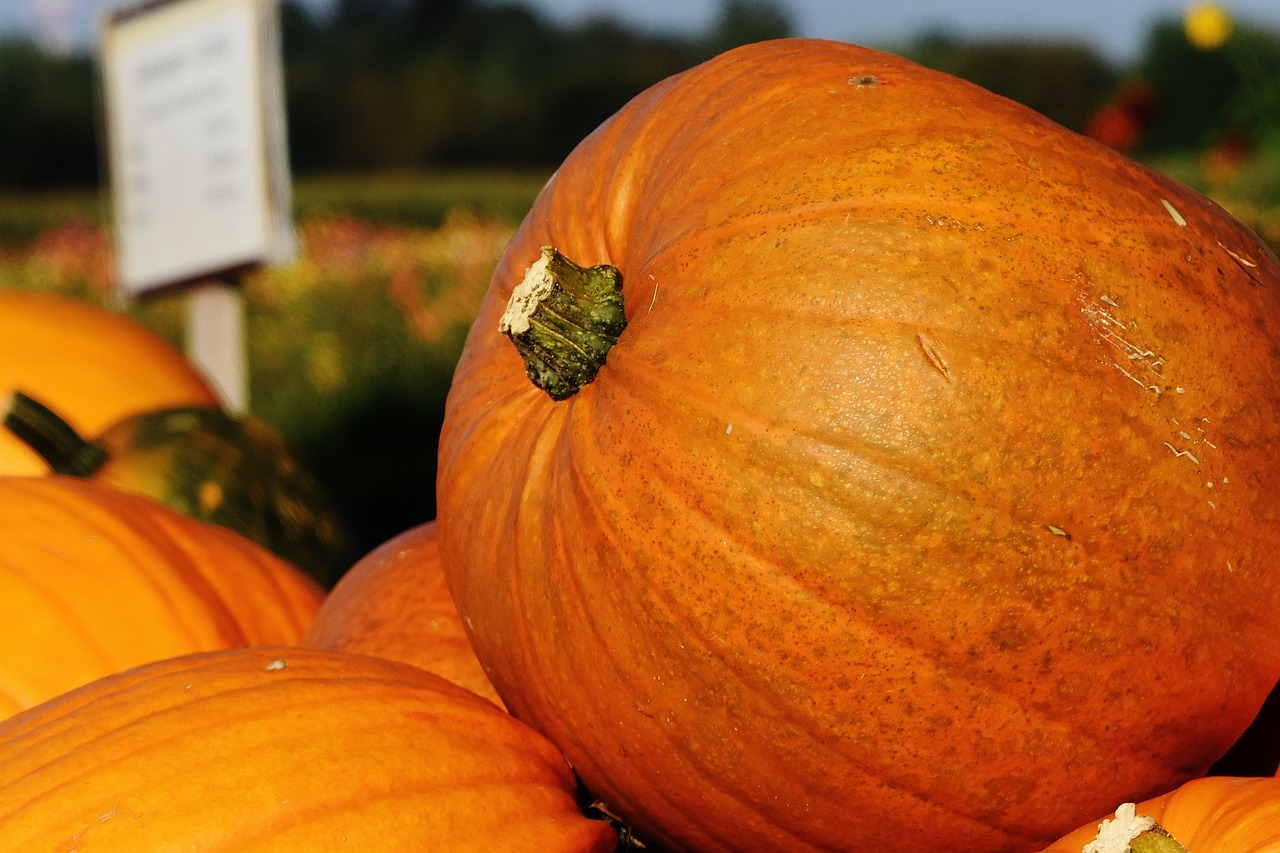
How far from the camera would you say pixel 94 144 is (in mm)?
19312

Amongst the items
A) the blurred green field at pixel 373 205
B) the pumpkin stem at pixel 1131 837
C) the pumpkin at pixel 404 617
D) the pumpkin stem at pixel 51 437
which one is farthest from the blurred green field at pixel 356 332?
the pumpkin stem at pixel 1131 837

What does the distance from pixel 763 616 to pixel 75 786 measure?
74cm

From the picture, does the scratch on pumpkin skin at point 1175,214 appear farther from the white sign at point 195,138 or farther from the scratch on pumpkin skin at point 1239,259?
the white sign at point 195,138

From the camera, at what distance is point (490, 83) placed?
2123 centimetres

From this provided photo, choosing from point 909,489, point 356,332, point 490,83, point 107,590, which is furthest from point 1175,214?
point 490,83

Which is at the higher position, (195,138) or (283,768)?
(283,768)

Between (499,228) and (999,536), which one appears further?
(499,228)

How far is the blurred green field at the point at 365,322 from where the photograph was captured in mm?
5465

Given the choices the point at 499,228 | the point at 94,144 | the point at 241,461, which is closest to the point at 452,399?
the point at 241,461

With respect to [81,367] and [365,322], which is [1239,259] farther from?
[365,322]

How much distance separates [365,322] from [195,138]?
9.59 ft

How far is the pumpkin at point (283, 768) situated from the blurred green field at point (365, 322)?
185cm

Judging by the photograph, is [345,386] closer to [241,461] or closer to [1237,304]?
[241,461]

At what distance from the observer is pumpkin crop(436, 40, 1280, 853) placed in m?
1.29
